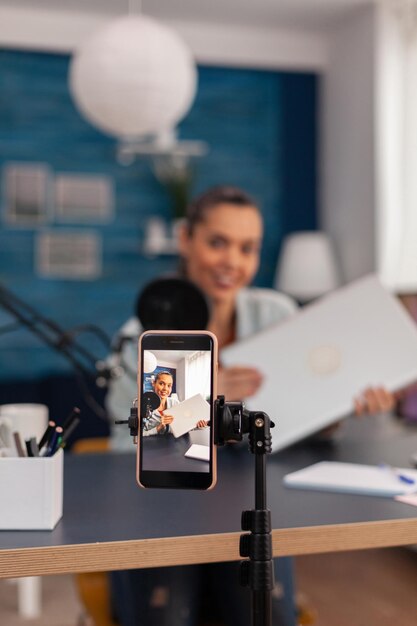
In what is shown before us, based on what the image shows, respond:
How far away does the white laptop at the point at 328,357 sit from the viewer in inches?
56.7

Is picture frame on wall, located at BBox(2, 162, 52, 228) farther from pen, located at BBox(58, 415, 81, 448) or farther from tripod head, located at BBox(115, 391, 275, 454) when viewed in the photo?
tripod head, located at BBox(115, 391, 275, 454)

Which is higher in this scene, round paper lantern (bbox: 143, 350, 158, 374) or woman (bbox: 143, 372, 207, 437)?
round paper lantern (bbox: 143, 350, 158, 374)

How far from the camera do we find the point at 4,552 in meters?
0.85

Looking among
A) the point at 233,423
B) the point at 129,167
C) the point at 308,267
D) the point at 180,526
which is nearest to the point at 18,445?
the point at 180,526

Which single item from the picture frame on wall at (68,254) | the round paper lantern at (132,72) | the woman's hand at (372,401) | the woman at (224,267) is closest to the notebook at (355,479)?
the woman's hand at (372,401)

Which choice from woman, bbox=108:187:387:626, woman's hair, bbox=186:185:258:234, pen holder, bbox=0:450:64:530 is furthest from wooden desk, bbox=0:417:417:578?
woman's hair, bbox=186:185:258:234

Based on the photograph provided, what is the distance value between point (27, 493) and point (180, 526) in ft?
0.62

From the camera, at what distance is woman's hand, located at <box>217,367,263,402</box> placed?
4.66ft

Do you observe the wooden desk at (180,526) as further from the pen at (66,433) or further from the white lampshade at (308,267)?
the white lampshade at (308,267)

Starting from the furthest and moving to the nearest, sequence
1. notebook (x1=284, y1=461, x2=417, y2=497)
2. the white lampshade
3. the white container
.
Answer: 1. the white lampshade
2. the white container
3. notebook (x1=284, y1=461, x2=417, y2=497)

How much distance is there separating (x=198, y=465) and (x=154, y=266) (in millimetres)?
3692

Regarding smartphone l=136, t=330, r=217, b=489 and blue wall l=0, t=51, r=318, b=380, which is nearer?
smartphone l=136, t=330, r=217, b=489

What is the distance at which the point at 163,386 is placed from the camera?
78 centimetres

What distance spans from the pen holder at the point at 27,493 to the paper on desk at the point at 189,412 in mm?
228
